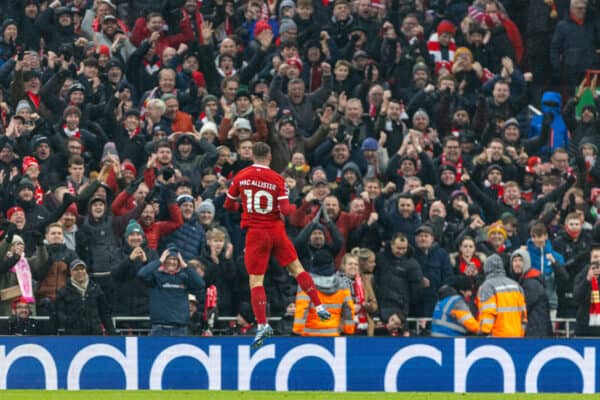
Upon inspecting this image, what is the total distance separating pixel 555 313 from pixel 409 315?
1882 mm

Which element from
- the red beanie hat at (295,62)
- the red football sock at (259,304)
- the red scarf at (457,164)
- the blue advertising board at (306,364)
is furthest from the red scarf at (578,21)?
the red football sock at (259,304)

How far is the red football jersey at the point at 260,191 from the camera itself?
16969 mm

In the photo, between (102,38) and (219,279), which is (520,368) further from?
(102,38)

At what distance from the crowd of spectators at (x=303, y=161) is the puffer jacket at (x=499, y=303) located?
1.3 inches

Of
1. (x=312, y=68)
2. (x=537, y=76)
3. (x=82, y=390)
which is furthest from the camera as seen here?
(x=537, y=76)

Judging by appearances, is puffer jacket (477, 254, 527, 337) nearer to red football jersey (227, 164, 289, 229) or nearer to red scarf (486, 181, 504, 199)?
red scarf (486, 181, 504, 199)

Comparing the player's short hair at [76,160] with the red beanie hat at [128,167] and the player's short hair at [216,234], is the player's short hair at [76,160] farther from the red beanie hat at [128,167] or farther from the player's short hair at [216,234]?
the player's short hair at [216,234]

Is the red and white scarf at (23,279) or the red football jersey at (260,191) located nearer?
the red football jersey at (260,191)

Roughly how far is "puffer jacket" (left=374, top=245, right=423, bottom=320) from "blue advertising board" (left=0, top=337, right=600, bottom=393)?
169 cm

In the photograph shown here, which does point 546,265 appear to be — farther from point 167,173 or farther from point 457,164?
point 167,173

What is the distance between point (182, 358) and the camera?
18500 millimetres

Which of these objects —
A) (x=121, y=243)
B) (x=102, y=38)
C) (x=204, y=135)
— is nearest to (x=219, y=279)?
(x=121, y=243)

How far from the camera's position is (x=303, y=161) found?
21844 millimetres

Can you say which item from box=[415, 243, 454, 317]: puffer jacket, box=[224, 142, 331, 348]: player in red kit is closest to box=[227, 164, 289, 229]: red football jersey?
box=[224, 142, 331, 348]: player in red kit
